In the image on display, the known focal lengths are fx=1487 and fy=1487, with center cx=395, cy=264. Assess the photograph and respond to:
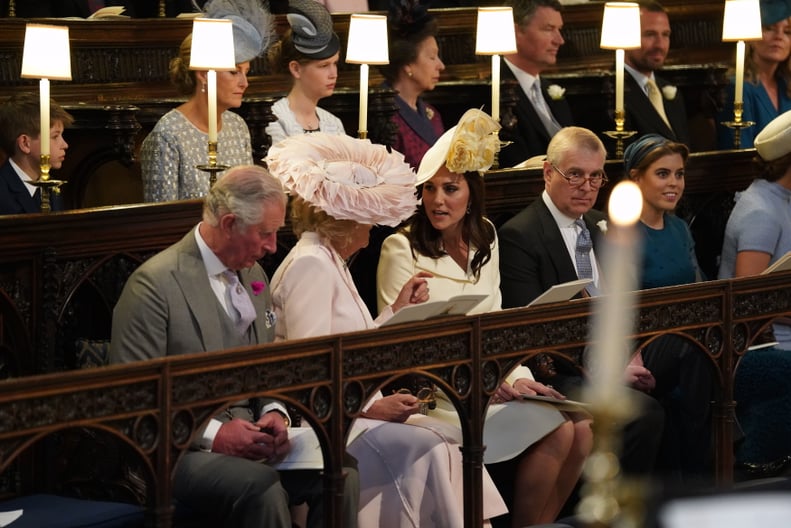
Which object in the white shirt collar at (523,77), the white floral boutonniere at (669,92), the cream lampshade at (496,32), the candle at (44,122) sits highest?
the cream lampshade at (496,32)

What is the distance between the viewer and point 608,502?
5.35ft

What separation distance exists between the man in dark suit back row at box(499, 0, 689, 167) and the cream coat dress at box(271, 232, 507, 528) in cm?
257

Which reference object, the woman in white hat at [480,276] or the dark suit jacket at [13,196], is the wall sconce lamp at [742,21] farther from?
the dark suit jacket at [13,196]

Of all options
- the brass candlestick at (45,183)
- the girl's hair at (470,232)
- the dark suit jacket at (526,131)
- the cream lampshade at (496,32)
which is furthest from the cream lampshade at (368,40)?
the brass candlestick at (45,183)

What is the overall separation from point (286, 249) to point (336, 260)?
24.9 inches

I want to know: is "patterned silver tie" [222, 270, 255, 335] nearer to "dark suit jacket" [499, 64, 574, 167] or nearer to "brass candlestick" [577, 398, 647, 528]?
"brass candlestick" [577, 398, 647, 528]

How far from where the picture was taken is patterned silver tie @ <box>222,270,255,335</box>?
4129 millimetres

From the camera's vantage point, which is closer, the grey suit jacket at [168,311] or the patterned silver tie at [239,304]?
the grey suit jacket at [168,311]

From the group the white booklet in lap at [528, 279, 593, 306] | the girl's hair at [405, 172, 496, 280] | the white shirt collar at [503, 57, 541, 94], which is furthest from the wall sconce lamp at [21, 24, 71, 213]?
the white shirt collar at [503, 57, 541, 94]

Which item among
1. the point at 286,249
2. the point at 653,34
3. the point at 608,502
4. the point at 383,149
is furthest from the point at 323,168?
Answer: the point at 653,34

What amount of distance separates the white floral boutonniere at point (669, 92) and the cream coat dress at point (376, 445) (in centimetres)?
378

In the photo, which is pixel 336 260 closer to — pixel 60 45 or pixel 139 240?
pixel 139 240

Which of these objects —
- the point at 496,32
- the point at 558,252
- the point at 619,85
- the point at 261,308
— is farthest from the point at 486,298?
the point at 496,32

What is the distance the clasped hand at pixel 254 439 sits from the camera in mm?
3896
